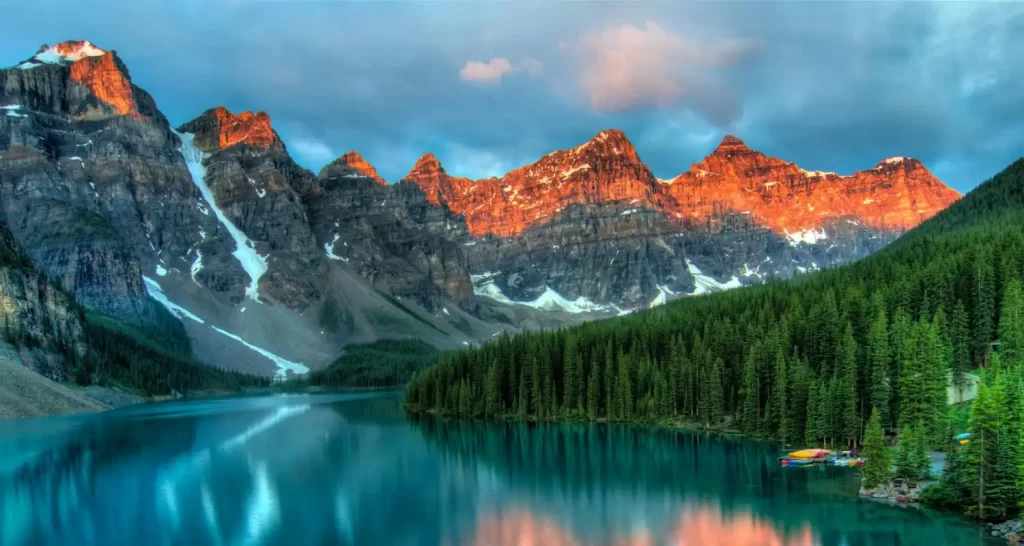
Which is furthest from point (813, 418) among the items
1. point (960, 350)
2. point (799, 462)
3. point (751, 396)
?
point (960, 350)

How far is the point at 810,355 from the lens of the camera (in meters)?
90.1

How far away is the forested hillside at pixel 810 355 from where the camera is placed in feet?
235

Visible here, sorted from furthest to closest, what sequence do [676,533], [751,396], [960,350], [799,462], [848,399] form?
[751,396], [960,350], [848,399], [799,462], [676,533]

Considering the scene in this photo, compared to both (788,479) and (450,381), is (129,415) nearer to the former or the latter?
(450,381)

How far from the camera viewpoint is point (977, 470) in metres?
45.2

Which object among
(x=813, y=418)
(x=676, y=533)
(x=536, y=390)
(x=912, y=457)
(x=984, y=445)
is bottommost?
(x=676, y=533)

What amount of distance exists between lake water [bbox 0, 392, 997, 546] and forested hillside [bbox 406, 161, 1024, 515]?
6487 mm

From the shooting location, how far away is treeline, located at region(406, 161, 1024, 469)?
72.6m

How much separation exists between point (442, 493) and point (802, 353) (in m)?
47.6

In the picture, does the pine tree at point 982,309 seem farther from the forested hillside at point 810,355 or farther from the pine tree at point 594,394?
the pine tree at point 594,394

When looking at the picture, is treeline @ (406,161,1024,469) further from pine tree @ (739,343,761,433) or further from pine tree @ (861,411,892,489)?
pine tree @ (861,411,892,489)

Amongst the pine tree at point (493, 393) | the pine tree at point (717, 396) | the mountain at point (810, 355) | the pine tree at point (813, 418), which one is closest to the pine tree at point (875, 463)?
the mountain at point (810, 355)

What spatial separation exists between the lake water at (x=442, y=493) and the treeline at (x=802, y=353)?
6.73 m

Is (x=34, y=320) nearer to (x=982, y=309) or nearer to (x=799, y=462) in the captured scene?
(x=799, y=462)
